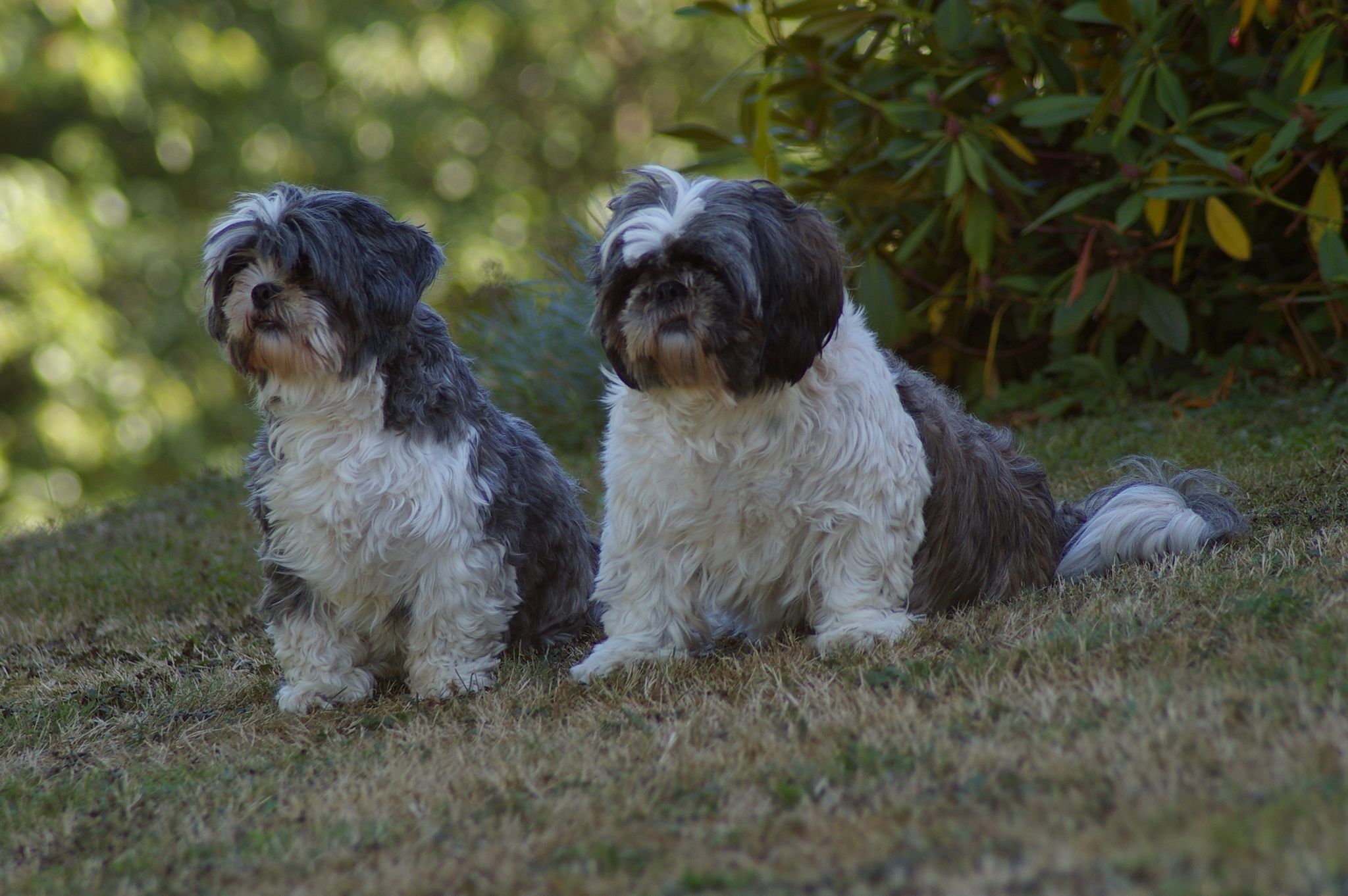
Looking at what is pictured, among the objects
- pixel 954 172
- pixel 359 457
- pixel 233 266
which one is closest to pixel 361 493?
pixel 359 457

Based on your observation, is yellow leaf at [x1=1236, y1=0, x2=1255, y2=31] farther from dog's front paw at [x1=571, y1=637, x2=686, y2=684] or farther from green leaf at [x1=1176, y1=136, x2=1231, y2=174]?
dog's front paw at [x1=571, y1=637, x2=686, y2=684]

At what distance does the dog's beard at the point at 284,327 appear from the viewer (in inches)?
165

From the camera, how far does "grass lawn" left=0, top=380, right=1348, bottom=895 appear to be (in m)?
2.59

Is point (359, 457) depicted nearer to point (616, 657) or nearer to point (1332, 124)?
point (616, 657)

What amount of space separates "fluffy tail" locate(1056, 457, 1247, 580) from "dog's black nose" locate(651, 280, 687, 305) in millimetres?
1904

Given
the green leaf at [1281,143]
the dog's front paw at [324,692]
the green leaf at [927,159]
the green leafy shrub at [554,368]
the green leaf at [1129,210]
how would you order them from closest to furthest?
the dog's front paw at [324,692] → the green leaf at [1281,143] → the green leaf at [1129,210] → the green leaf at [927,159] → the green leafy shrub at [554,368]

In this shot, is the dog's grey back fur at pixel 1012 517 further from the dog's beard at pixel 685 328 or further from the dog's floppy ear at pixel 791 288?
the dog's beard at pixel 685 328

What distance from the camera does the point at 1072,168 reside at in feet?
23.5

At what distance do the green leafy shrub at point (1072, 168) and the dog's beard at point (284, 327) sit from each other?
3060 mm

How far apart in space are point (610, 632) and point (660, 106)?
16.0 metres

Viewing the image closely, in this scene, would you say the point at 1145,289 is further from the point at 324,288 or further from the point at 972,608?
the point at 324,288

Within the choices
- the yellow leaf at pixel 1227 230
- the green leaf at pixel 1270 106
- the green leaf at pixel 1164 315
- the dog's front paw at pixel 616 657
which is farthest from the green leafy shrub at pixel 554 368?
the dog's front paw at pixel 616 657

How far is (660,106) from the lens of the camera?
19.6m

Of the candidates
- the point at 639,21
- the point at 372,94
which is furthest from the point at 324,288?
the point at 639,21
